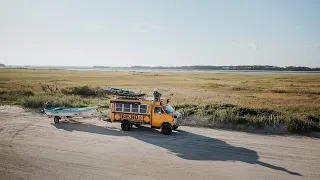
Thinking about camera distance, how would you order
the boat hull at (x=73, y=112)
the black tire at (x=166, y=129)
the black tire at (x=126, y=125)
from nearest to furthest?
the black tire at (x=166, y=129) → the black tire at (x=126, y=125) → the boat hull at (x=73, y=112)

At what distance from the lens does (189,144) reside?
16.0 metres

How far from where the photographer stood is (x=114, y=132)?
739 inches

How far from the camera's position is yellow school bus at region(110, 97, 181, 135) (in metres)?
18.0

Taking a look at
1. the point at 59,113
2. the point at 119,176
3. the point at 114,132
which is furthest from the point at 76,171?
the point at 59,113

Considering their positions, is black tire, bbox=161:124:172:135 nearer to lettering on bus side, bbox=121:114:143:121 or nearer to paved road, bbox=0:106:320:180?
paved road, bbox=0:106:320:180

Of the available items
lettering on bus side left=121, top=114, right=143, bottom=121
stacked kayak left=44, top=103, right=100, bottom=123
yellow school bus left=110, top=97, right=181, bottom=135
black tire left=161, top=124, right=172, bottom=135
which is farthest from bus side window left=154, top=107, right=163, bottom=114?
stacked kayak left=44, top=103, right=100, bottom=123

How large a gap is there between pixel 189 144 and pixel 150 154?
8.86 feet

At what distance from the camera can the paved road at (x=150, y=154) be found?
1209 centimetres

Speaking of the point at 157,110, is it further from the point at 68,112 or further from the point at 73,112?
the point at 68,112

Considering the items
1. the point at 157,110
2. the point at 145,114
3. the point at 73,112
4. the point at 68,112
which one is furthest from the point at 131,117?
the point at 68,112

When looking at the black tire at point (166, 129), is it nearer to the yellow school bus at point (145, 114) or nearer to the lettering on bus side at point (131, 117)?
the yellow school bus at point (145, 114)

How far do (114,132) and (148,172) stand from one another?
7.07m

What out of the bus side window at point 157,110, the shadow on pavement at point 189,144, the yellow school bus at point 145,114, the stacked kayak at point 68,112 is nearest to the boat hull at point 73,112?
the stacked kayak at point 68,112

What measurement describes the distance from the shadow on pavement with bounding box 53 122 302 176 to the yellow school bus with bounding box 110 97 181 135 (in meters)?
0.61
